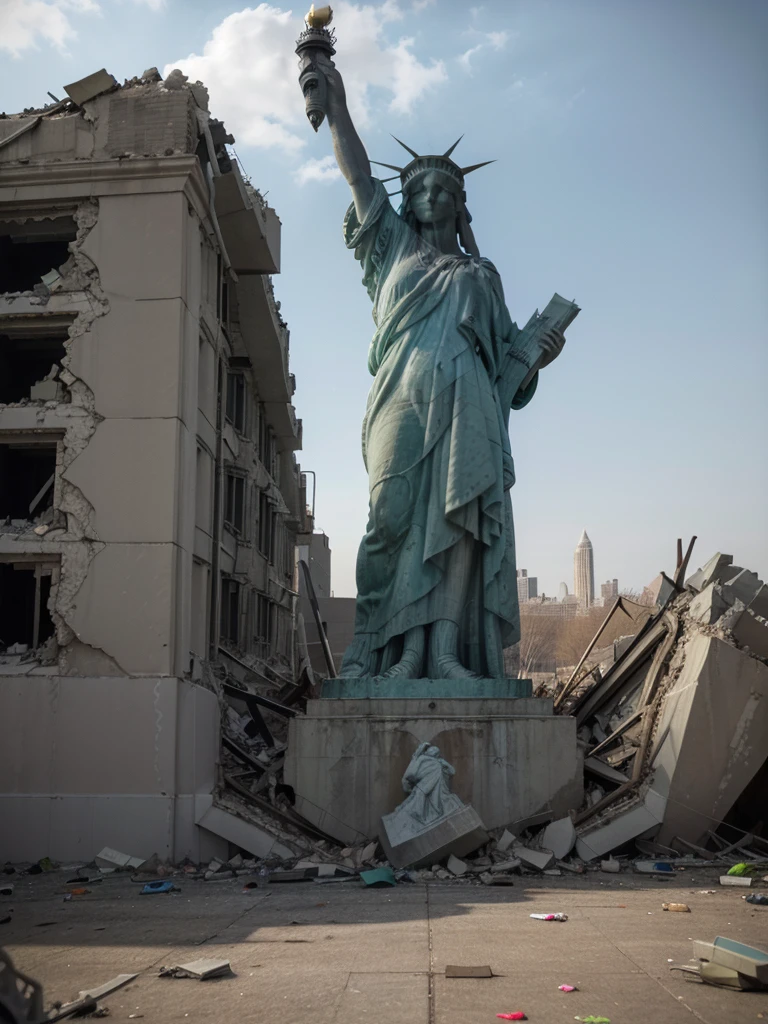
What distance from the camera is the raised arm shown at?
12.4 m

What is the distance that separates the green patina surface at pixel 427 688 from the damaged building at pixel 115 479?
56.3 inches

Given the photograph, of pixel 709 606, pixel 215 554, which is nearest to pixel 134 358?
pixel 215 554

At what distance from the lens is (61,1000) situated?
15.2 feet

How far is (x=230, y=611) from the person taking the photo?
17078 mm

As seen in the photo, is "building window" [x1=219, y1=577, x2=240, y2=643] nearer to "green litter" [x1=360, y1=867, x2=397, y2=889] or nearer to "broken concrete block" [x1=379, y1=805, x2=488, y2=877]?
"broken concrete block" [x1=379, y1=805, x2=488, y2=877]

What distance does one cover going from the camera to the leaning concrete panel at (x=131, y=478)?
34.2ft

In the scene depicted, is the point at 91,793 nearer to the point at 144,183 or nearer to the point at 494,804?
the point at 494,804

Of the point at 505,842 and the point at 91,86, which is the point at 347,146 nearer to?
the point at 91,86

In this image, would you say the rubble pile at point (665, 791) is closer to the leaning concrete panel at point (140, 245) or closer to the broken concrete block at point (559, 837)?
the broken concrete block at point (559, 837)

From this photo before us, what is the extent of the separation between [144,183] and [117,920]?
24.1 ft

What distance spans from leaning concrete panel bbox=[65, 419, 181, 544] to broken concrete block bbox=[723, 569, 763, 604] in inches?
221

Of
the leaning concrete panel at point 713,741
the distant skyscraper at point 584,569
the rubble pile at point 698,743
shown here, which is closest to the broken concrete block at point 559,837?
the rubble pile at point 698,743

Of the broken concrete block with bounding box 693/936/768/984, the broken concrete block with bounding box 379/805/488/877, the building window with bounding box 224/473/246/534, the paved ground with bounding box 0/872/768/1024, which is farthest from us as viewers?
the building window with bounding box 224/473/246/534

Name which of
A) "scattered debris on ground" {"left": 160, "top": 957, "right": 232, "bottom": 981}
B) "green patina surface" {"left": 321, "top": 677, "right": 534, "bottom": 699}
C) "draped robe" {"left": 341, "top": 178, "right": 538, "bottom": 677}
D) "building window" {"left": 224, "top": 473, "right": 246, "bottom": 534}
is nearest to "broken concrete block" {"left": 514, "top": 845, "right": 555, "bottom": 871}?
"green patina surface" {"left": 321, "top": 677, "right": 534, "bottom": 699}
